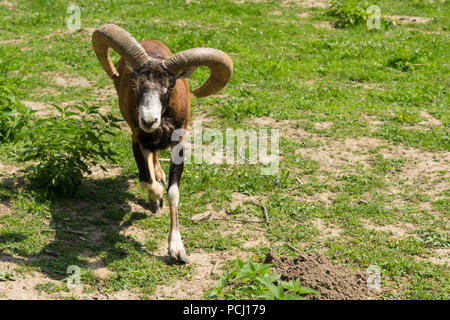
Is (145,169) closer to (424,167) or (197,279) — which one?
(197,279)

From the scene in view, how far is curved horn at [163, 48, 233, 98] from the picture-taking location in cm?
642

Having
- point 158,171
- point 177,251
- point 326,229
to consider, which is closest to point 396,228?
point 326,229

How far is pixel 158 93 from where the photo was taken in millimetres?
6199

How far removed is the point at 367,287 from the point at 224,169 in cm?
334

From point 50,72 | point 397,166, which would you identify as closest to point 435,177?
point 397,166

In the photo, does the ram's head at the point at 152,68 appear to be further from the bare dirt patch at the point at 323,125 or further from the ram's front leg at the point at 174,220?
the bare dirt patch at the point at 323,125

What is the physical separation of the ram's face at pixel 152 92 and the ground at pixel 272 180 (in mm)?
1544

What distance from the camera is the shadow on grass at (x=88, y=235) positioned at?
6.14 metres

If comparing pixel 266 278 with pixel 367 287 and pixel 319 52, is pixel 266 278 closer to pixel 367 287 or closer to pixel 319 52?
pixel 367 287

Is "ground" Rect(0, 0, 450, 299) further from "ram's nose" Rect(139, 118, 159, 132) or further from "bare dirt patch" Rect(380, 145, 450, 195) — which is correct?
"ram's nose" Rect(139, 118, 159, 132)

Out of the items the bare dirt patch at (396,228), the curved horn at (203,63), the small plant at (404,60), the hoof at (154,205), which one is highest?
the curved horn at (203,63)

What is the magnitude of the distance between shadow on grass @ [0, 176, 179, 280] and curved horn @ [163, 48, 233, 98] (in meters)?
1.96

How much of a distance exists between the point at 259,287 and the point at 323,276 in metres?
0.75

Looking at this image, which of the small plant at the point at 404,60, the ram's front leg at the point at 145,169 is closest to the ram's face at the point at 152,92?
the ram's front leg at the point at 145,169
